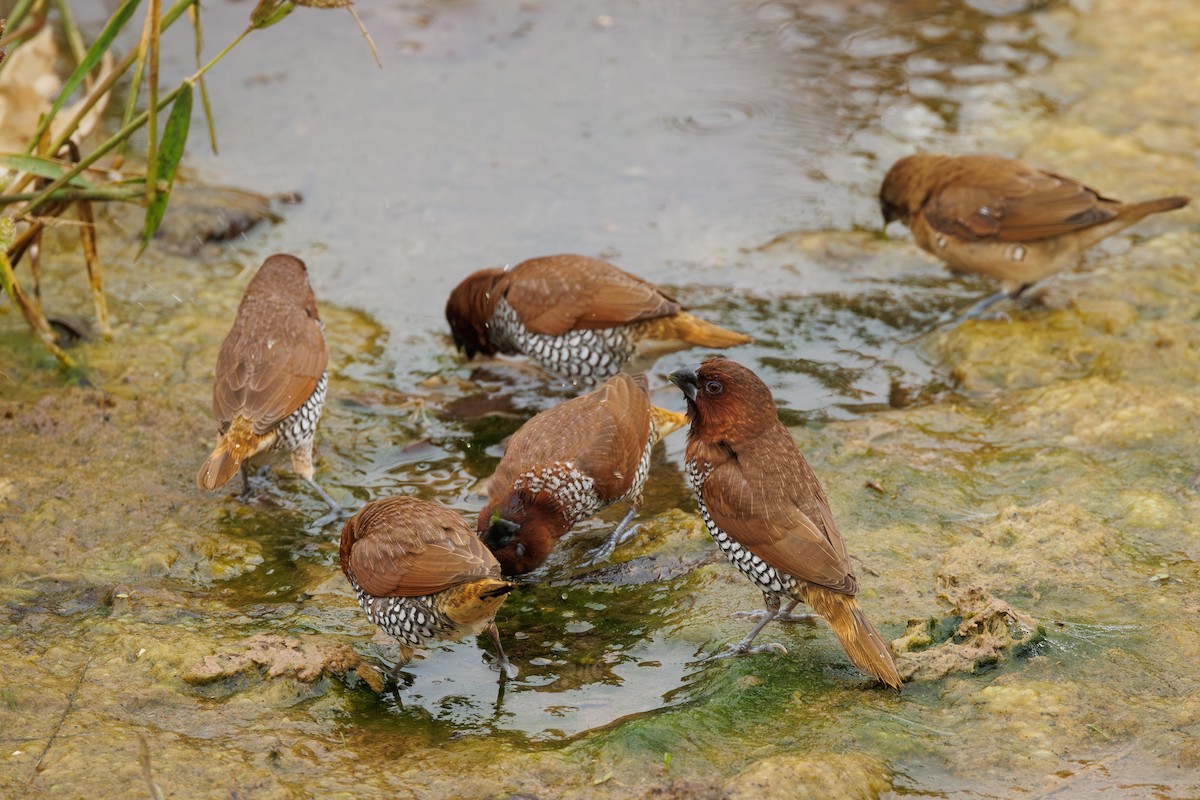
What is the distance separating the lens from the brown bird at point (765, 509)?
167 inches

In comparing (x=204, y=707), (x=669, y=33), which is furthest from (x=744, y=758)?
(x=669, y=33)

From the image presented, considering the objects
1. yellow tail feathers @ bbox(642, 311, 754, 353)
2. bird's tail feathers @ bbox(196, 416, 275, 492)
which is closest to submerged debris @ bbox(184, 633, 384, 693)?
bird's tail feathers @ bbox(196, 416, 275, 492)

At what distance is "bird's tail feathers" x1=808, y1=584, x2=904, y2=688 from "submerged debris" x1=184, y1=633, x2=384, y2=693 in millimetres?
1603

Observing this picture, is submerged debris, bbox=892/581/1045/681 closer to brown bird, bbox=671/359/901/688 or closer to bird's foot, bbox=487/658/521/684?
brown bird, bbox=671/359/901/688

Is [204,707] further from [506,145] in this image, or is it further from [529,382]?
[506,145]

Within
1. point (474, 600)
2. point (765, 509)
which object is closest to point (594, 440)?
point (765, 509)

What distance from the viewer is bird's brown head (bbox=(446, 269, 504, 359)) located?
693 cm

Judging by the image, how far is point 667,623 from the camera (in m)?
4.75

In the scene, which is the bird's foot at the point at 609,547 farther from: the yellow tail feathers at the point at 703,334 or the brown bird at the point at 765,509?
the yellow tail feathers at the point at 703,334

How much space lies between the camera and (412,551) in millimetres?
4461

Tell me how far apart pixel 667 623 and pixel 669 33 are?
7.31 meters

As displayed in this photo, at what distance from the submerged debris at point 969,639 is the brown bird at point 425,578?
4.62 feet

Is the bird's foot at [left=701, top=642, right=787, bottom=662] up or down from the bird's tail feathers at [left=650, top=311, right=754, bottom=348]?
down

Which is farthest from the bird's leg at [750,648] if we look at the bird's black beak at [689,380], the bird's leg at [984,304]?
the bird's leg at [984,304]
